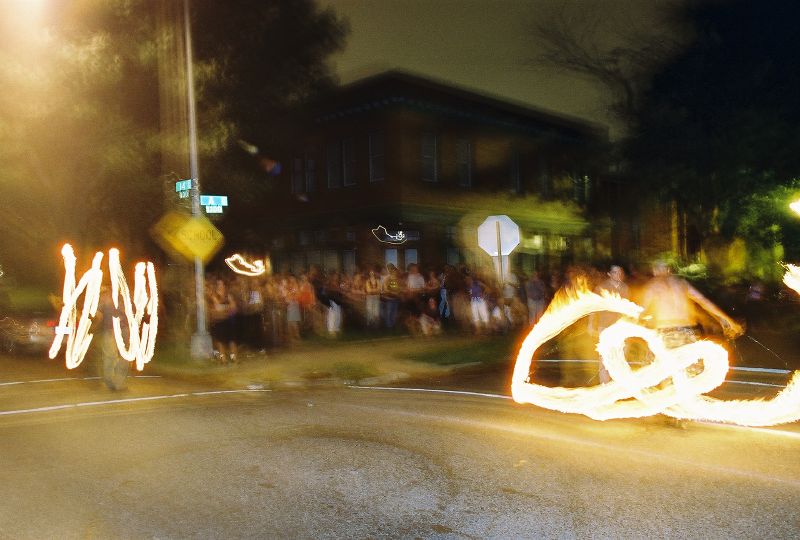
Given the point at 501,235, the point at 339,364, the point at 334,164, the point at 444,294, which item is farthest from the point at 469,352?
the point at 334,164

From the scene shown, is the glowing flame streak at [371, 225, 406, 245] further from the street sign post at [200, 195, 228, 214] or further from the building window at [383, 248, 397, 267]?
the street sign post at [200, 195, 228, 214]

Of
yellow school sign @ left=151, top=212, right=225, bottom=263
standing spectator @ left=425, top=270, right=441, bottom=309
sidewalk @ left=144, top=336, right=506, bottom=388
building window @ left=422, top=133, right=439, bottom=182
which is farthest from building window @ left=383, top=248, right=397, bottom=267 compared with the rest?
yellow school sign @ left=151, top=212, right=225, bottom=263

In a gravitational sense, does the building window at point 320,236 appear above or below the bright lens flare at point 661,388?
above

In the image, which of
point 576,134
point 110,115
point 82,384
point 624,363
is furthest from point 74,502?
point 576,134

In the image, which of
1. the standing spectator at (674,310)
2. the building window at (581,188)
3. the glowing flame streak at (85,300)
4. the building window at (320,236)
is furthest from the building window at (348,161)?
the standing spectator at (674,310)

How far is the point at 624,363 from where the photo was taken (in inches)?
360

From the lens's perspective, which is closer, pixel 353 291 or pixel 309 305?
pixel 309 305

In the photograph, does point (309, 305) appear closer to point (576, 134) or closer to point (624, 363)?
point (624, 363)

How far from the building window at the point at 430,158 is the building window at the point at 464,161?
4.48ft

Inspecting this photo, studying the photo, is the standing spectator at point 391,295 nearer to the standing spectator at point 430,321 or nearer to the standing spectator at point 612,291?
the standing spectator at point 430,321

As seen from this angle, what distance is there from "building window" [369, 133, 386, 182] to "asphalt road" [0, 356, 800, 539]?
20200 mm

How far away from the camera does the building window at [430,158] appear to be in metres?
30.5

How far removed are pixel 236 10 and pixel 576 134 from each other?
66.5 feet

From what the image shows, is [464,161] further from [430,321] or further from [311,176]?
[430,321]
